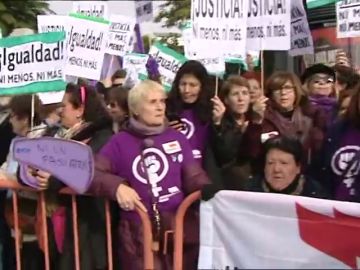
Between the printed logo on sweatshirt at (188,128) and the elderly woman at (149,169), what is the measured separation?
705 mm

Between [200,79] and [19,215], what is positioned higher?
[200,79]

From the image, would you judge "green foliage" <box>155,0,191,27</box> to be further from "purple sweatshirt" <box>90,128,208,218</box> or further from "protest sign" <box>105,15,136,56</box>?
"purple sweatshirt" <box>90,128,208,218</box>

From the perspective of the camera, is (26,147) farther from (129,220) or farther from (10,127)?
(10,127)

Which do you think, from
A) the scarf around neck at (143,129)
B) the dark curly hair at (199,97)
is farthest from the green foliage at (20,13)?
the scarf around neck at (143,129)

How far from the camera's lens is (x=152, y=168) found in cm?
525

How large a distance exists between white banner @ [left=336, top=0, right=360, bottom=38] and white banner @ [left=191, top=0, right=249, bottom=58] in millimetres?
917

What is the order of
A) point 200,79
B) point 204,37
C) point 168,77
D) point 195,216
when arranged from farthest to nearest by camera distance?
1. point 168,77
2. point 204,37
3. point 200,79
4. point 195,216

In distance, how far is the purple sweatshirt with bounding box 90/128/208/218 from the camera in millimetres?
5238

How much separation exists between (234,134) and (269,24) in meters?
2.24

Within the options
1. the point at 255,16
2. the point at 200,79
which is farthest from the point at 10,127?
the point at 255,16

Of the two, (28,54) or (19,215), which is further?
(28,54)

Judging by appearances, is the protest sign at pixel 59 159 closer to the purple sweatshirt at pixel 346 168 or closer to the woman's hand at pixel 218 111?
the woman's hand at pixel 218 111

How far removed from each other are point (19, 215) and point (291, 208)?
2147 millimetres

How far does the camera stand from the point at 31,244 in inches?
231
